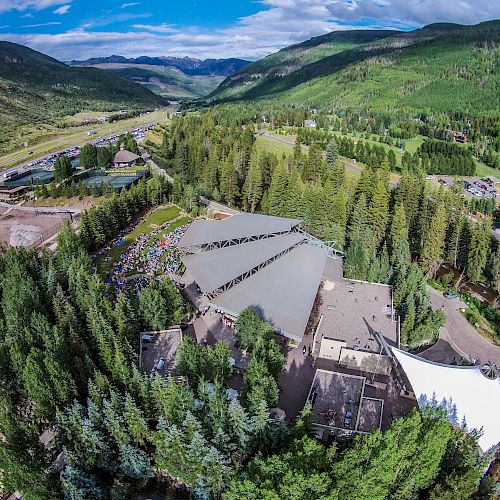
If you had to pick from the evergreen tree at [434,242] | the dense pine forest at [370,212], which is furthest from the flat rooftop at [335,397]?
the evergreen tree at [434,242]

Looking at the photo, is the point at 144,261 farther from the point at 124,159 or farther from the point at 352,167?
the point at 352,167

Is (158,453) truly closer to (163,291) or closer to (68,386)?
(68,386)

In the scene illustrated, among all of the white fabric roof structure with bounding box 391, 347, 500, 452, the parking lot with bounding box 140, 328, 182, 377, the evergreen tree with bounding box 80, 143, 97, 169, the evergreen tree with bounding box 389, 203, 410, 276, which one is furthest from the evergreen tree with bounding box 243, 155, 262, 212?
the white fabric roof structure with bounding box 391, 347, 500, 452

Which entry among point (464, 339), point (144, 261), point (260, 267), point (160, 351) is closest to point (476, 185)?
point (464, 339)

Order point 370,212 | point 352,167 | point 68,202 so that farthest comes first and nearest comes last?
1. point 352,167
2. point 68,202
3. point 370,212

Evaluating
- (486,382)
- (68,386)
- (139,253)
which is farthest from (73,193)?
(486,382)
